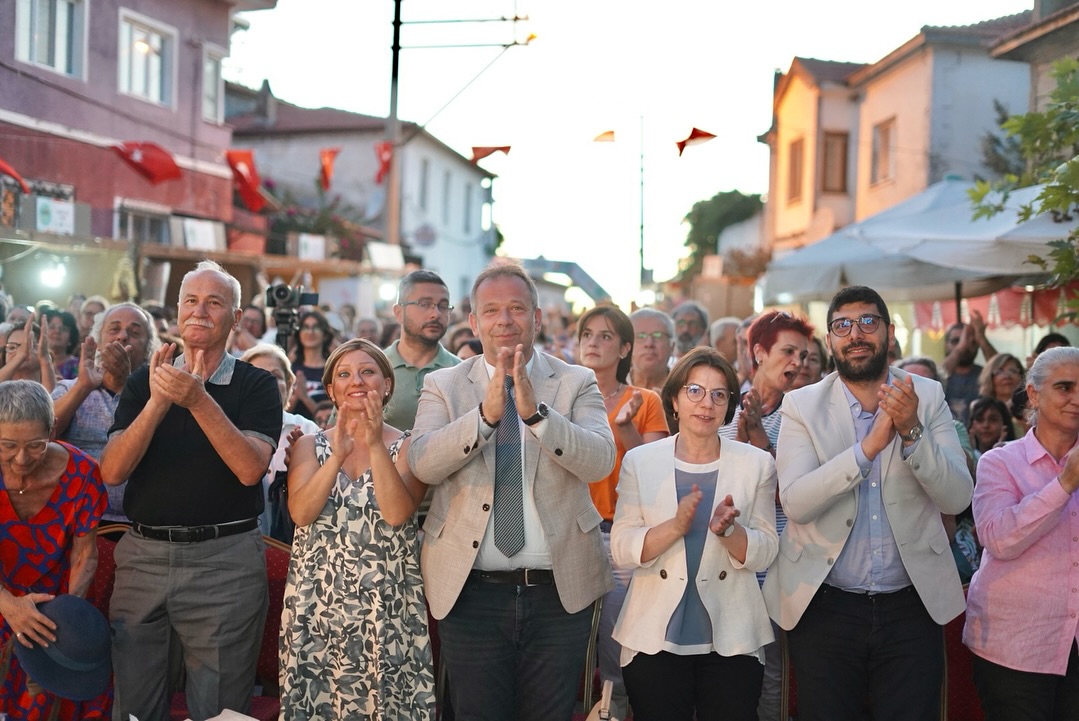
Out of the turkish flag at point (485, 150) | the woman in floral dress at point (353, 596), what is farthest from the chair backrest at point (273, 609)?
the turkish flag at point (485, 150)

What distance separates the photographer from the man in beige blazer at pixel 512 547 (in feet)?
11.6

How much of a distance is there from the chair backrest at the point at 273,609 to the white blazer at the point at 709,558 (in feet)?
5.45

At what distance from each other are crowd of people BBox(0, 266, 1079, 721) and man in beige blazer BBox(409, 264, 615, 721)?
0.03 ft

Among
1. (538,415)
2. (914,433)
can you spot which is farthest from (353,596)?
(914,433)

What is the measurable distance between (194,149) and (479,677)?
55.9 ft

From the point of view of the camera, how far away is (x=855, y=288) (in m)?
3.65

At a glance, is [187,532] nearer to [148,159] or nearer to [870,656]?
[870,656]

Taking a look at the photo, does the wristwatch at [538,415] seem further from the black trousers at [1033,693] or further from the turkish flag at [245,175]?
the turkish flag at [245,175]

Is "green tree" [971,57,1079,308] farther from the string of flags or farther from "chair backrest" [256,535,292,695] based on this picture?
the string of flags

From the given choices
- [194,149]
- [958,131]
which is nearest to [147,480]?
[194,149]

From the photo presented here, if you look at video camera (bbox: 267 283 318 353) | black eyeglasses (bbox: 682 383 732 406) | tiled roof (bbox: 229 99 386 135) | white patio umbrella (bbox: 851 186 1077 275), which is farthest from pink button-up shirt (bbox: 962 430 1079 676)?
tiled roof (bbox: 229 99 386 135)

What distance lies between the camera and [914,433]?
3.35 meters

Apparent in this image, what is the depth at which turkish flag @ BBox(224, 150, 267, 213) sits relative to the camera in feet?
62.5

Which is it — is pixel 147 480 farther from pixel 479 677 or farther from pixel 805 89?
pixel 805 89
